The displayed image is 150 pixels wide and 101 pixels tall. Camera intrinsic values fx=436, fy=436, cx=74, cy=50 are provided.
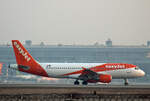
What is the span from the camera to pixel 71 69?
6931 centimetres

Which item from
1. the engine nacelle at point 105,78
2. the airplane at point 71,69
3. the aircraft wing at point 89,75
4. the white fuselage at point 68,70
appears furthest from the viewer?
the white fuselage at point 68,70

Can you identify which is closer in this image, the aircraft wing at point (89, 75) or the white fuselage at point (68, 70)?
the aircraft wing at point (89, 75)

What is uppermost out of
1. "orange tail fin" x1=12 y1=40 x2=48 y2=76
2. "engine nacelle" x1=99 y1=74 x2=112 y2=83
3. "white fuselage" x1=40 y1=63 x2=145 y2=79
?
"orange tail fin" x1=12 y1=40 x2=48 y2=76

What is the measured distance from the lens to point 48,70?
69.2 meters

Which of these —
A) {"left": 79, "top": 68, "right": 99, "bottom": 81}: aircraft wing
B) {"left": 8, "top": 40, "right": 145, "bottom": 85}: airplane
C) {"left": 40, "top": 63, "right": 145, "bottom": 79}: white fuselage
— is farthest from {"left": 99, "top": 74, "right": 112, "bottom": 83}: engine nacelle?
{"left": 40, "top": 63, "right": 145, "bottom": 79}: white fuselage

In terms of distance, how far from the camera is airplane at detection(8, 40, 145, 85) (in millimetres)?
68562

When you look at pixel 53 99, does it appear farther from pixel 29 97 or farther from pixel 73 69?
pixel 73 69

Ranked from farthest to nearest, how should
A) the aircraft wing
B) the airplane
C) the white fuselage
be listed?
the white fuselage < the airplane < the aircraft wing

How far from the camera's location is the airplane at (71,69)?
68.6m

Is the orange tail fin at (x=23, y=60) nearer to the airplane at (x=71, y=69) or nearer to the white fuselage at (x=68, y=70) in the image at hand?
the airplane at (x=71, y=69)

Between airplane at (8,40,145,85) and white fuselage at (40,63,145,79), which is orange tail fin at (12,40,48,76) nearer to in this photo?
airplane at (8,40,145,85)

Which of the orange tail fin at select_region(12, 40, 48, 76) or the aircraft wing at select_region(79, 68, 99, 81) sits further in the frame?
the orange tail fin at select_region(12, 40, 48, 76)

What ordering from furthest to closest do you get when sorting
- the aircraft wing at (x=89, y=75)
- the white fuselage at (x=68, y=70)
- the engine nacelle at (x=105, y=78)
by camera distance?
the white fuselage at (x=68, y=70)
the aircraft wing at (x=89, y=75)
the engine nacelle at (x=105, y=78)

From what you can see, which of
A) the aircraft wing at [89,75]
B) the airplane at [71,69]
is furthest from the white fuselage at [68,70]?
the aircraft wing at [89,75]
